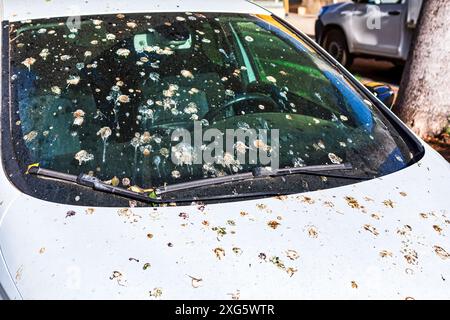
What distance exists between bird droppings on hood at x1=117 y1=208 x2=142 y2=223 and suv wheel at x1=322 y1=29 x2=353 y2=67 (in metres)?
8.57

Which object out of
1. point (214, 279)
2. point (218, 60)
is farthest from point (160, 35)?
point (214, 279)

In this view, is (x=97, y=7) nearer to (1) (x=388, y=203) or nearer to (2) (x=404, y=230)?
(1) (x=388, y=203)

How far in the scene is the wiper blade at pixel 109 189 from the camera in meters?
2.09

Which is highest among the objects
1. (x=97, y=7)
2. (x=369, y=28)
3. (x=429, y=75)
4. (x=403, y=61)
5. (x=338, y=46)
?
(x=97, y=7)

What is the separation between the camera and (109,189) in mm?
2111

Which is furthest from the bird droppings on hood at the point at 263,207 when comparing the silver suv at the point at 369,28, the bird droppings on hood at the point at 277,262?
the silver suv at the point at 369,28

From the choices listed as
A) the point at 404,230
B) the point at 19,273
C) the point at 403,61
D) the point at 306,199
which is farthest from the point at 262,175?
the point at 403,61

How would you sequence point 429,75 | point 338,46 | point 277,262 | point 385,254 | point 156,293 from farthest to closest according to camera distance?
1. point 338,46
2. point 429,75
3. point 385,254
4. point 277,262
5. point 156,293

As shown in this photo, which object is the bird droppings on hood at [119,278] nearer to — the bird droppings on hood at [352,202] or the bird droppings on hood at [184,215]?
the bird droppings on hood at [184,215]

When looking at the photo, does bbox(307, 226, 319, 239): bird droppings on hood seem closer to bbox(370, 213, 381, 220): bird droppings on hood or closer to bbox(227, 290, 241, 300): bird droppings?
bbox(370, 213, 381, 220): bird droppings on hood

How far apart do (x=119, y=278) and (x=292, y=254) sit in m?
0.53

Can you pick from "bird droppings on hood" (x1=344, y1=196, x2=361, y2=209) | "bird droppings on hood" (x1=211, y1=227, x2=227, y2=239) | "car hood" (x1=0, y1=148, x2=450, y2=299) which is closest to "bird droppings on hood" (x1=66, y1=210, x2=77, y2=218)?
"car hood" (x1=0, y1=148, x2=450, y2=299)
